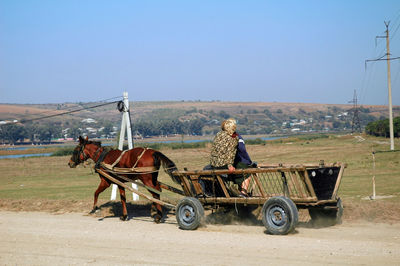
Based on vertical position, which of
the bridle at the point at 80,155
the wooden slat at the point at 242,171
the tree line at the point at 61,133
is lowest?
the tree line at the point at 61,133

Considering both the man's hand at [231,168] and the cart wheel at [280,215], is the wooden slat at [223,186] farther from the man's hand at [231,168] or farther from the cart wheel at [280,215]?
the cart wheel at [280,215]

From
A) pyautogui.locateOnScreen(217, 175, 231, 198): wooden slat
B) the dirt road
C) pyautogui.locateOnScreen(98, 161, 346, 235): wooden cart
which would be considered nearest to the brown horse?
pyautogui.locateOnScreen(98, 161, 346, 235): wooden cart

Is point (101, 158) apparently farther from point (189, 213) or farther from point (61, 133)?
point (61, 133)

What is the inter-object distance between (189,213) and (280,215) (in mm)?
2432

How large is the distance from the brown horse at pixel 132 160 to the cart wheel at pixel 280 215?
10.9 feet

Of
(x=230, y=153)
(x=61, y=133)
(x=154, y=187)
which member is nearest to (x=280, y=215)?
(x=230, y=153)

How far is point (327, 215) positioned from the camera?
1129cm

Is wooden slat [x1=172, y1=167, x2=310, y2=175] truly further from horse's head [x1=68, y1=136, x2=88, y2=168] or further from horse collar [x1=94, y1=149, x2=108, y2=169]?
horse's head [x1=68, y1=136, x2=88, y2=168]

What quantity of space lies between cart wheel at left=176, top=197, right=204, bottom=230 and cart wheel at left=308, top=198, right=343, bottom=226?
246 centimetres

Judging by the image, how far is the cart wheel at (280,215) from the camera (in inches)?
387

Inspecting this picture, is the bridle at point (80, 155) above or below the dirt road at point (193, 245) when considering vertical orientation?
above

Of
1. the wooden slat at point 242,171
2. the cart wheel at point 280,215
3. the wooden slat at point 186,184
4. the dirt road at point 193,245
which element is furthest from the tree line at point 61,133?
the cart wheel at point 280,215

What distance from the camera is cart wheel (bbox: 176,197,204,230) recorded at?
11414 millimetres

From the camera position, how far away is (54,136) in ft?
566
